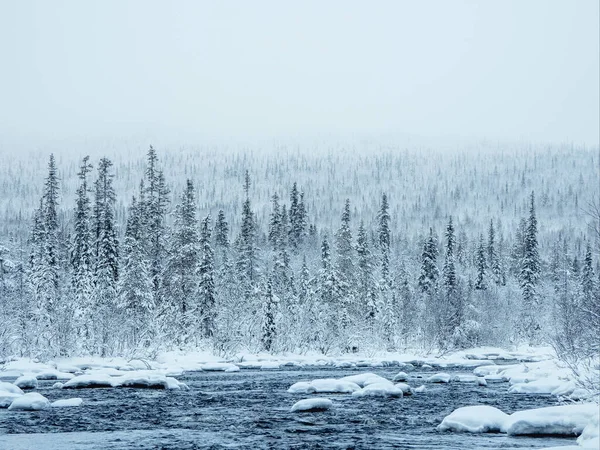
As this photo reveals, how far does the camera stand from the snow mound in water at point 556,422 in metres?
18.8

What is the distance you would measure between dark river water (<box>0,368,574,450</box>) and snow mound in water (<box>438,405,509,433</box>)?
0.50 metres

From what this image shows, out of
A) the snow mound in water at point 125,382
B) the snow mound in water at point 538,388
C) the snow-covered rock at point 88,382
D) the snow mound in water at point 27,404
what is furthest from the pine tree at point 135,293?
the snow mound in water at point 538,388

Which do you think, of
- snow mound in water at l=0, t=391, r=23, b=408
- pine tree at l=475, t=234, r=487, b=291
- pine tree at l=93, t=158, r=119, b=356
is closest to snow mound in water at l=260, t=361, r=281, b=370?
pine tree at l=93, t=158, r=119, b=356

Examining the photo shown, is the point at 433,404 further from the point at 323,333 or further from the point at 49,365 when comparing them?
the point at 323,333

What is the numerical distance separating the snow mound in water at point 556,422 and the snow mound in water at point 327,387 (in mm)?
11608

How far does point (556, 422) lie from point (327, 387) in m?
12.8

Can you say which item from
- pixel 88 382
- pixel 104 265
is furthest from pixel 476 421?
pixel 104 265

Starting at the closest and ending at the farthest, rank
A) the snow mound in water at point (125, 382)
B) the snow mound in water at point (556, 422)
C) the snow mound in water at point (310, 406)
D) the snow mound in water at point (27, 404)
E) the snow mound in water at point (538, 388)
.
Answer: the snow mound in water at point (556, 422) → the snow mound in water at point (27, 404) → the snow mound in water at point (310, 406) → the snow mound in water at point (538, 388) → the snow mound in water at point (125, 382)

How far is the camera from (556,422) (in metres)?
18.9

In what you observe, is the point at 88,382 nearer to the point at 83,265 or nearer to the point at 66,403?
the point at 66,403

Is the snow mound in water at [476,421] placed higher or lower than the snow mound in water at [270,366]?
higher

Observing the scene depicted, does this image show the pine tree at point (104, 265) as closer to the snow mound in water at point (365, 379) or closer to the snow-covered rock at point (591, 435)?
the snow mound in water at point (365, 379)

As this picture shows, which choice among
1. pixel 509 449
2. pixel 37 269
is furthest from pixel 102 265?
pixel 509 449

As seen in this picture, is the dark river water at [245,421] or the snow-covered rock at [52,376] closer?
the dark river water at [245,421]
